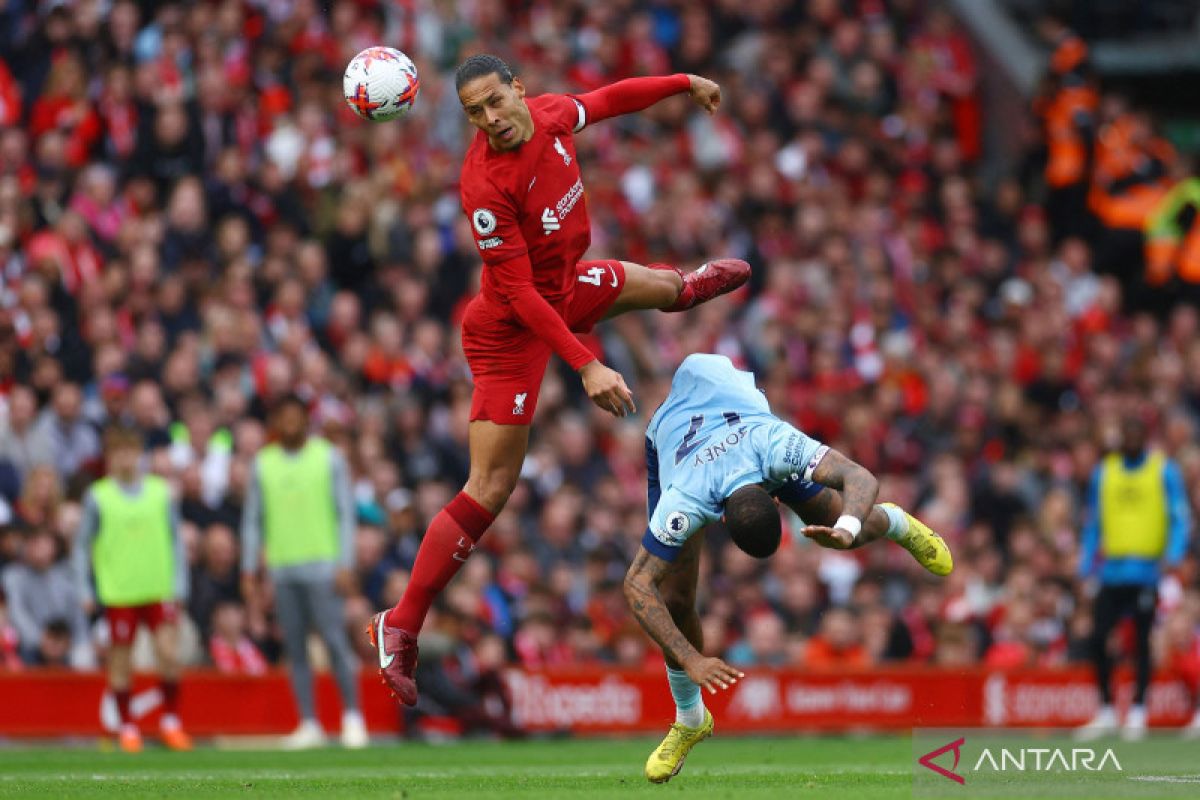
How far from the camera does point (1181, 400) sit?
21953 mm

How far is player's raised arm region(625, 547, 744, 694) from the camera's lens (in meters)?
9.64

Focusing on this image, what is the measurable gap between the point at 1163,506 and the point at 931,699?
7.93 ft

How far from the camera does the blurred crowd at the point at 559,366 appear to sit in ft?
54.5

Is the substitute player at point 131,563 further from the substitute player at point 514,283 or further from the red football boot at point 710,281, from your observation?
the red football boot at point 710,281

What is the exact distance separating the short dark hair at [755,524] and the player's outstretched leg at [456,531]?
1.63m

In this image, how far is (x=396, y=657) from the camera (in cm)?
1085

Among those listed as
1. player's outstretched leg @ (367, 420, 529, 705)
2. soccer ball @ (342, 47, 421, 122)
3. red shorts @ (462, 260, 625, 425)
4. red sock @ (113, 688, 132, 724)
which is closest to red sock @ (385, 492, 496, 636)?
player's outstretched leg @ (367, 420, 529, 705)

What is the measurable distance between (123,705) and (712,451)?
605 centimetres

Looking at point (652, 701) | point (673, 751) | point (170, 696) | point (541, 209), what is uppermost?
point (541, 209)

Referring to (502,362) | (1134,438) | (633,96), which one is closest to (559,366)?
(1134,438)

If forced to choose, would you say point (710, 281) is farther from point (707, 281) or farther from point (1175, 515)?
point (1175, 515)

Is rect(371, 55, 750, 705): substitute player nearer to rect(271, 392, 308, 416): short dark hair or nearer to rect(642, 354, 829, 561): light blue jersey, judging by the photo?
rect(642, 354, 829, 561): light blue jersey

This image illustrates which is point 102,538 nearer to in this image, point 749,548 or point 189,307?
point 189,307

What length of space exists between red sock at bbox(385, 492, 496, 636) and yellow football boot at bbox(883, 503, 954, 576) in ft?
6.86
